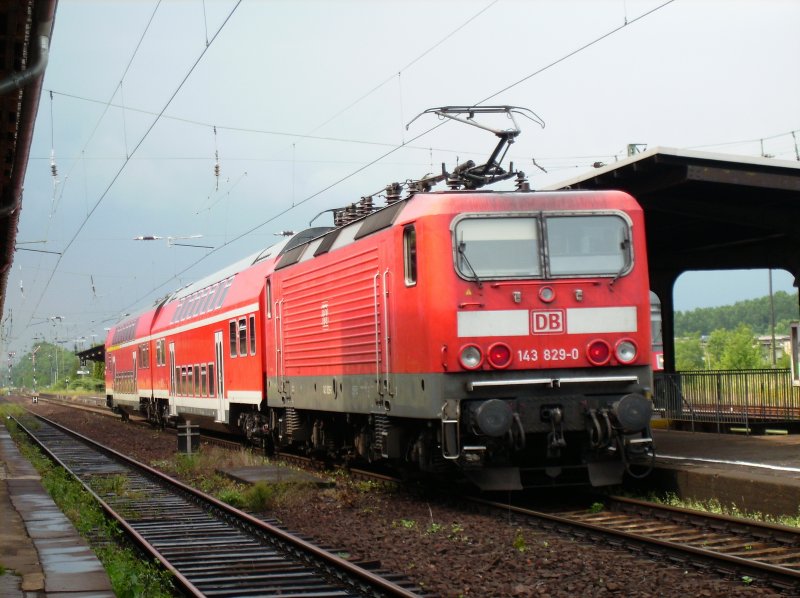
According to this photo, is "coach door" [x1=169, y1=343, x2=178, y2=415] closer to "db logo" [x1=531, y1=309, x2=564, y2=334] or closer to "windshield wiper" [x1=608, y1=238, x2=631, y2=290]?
"db logo" [x1=531, y1=309, x2=564, y2=334]

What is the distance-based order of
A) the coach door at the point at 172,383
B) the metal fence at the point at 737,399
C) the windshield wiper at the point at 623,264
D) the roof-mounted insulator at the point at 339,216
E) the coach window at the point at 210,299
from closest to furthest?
1. the windshield wiper at the point at 623,264
2. the roof-mounted insulator at the point at 339,216
3. the metal fence at the point at 737,399
4. the coach window at the point at 210,299
5. the coach door at the point at 172,383

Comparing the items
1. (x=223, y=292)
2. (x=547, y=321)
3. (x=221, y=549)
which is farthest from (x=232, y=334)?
(x=221, y=549)

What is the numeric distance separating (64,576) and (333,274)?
6.79 metres

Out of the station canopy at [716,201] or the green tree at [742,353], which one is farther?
the green tree at [742,353]

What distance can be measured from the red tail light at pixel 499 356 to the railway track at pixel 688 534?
1.54 m

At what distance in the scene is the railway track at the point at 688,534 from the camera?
8.06 metres

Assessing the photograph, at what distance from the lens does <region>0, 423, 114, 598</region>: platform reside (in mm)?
7969

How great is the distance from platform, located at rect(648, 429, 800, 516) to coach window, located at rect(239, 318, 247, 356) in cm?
810

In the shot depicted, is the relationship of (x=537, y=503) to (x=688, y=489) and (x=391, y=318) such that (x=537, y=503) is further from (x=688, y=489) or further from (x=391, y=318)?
(x=391, y=318)

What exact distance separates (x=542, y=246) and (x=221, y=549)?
4597mm

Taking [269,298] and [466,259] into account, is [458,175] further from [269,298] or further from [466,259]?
[269,298]

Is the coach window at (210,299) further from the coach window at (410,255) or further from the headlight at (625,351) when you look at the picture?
the headlight at (625,351)

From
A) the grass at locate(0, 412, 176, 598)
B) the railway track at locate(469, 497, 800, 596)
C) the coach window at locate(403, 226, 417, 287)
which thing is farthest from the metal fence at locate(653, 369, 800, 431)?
the grass at locate(0, 412, 176, 598)

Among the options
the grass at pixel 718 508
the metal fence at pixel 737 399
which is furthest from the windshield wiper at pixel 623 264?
the metal fence at pixel 737 399
